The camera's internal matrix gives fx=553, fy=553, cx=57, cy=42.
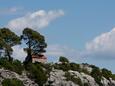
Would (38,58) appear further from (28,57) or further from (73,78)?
(73,78)

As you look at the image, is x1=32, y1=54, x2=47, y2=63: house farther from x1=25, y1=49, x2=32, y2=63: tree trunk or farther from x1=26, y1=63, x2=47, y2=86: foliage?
x1=26, y1=63, x2=47, y2=86: foliage

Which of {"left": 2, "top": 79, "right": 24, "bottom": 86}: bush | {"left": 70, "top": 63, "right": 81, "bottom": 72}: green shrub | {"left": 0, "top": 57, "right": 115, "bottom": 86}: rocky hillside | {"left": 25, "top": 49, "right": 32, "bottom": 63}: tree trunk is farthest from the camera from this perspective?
{"left": 70, "top": 63, "right": 81, "bottom": 72}: green shrub

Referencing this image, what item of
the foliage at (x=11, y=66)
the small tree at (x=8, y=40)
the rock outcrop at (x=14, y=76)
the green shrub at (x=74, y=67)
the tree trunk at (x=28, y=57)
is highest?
the small tree at (x=8, y=40)

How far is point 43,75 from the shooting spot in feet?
567

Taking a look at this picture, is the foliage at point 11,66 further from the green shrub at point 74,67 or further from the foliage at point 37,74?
the green shrub at point 74,67

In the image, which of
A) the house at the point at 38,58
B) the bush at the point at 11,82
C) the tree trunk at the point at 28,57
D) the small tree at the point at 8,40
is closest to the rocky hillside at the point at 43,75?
the bush at the point at 11,82

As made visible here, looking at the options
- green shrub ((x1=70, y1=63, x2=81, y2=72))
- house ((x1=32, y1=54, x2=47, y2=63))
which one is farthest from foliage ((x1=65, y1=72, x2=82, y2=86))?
house ((x1=32, y1=54, x2=47, y2=63))

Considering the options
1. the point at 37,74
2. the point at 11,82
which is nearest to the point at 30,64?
the point at 37,74

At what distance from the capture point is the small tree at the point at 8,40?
17673 centimetres

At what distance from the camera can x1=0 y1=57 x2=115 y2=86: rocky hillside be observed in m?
165

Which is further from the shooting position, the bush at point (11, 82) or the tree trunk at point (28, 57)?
the tree trunk at point (28, 57)

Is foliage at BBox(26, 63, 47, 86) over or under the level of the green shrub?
under

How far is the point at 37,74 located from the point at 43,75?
2.02 m

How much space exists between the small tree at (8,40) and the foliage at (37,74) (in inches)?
331
